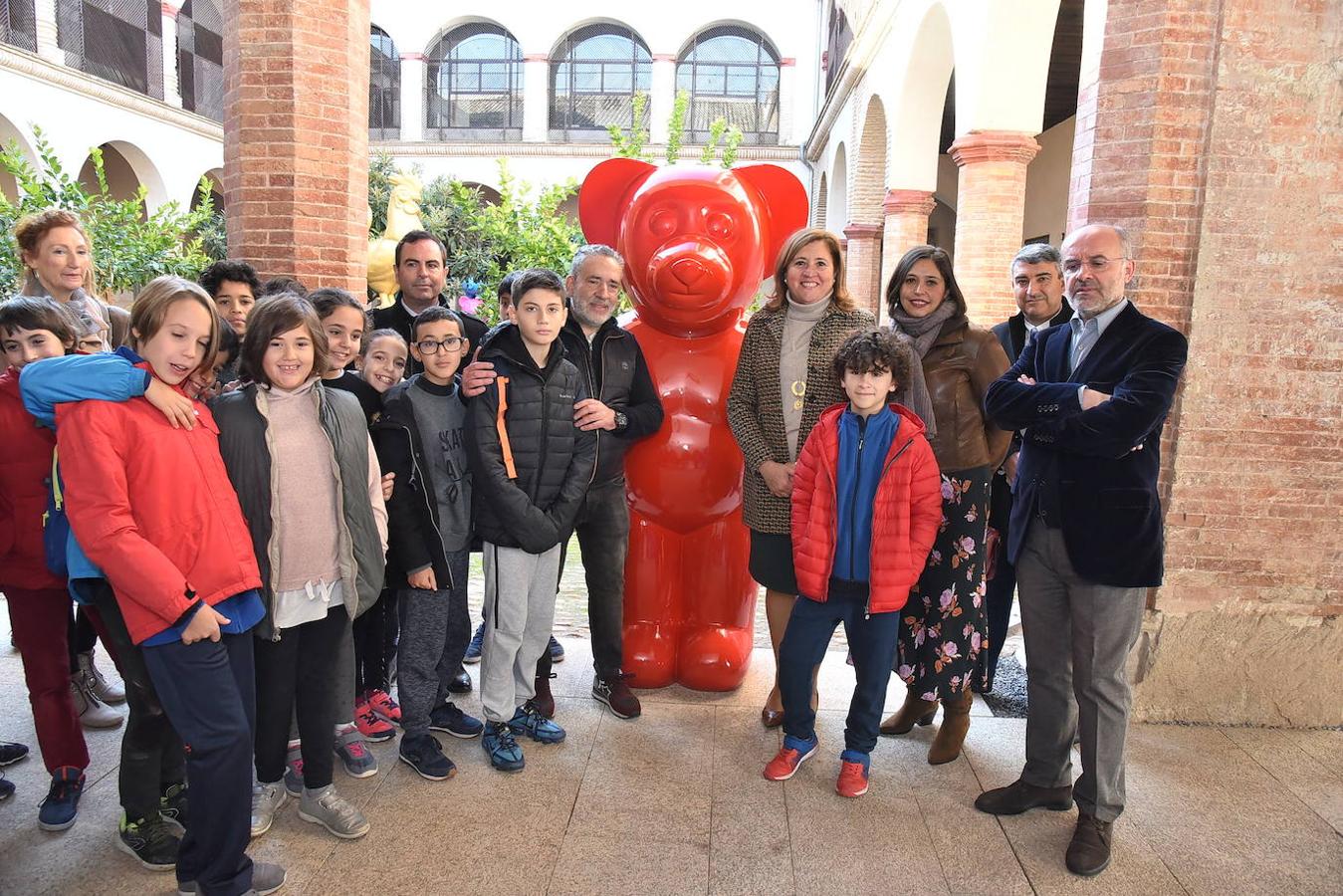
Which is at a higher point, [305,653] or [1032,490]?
[1032,490]

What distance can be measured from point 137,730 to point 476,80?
2436 centimetres

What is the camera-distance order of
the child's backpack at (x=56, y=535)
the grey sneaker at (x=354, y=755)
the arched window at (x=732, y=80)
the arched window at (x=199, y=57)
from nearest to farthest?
the child's backpack at (x=56, y=535) < the grey sneaker at (x=354, y=755) < the arched window at (x=199, y=57) < the arched window at (x=732, y=80)

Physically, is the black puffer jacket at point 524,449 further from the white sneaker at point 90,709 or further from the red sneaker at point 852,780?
the white sneaker at point 90,709

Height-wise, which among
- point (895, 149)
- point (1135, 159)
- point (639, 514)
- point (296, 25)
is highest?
point (895, 149)

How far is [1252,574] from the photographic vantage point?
3.68 meters

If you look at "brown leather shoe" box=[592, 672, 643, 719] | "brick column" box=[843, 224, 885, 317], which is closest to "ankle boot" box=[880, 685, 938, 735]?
"brown leather shoe" box=[592, 672, 643, 719]

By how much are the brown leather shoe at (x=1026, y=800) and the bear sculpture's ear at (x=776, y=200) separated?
2.18m

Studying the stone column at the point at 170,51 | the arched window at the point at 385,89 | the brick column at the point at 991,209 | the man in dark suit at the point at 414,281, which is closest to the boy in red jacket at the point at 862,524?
the man in dark suit at the point at 414,281

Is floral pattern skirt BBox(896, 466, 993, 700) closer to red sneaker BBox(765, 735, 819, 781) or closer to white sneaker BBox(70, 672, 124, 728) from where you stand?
red sneaker BBox(765, 735, 819, 781)

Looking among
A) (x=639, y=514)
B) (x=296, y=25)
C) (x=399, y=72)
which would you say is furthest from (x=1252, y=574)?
(x=399, y=72)

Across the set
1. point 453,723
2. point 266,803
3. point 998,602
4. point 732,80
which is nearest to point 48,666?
point 266,803

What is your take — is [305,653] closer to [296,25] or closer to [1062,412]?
[1062,412]

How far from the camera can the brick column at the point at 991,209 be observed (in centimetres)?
778

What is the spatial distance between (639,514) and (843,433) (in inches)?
44.1
